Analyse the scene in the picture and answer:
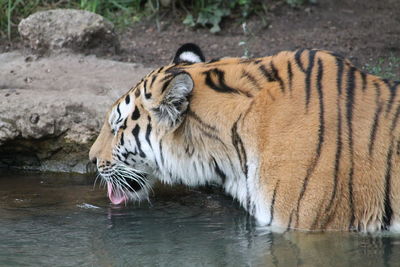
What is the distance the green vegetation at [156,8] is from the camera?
8508mm

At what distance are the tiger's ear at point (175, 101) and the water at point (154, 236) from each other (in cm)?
68

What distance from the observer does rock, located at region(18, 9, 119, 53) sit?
717 centimetres

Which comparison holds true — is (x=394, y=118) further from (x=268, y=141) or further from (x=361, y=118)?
(x=268, y=141)

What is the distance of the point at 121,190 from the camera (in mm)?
4875

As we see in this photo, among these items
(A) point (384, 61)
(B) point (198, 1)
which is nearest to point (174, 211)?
(A) point (384, 61)

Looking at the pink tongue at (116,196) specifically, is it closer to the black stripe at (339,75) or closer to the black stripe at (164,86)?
the black stripe at (164,86)

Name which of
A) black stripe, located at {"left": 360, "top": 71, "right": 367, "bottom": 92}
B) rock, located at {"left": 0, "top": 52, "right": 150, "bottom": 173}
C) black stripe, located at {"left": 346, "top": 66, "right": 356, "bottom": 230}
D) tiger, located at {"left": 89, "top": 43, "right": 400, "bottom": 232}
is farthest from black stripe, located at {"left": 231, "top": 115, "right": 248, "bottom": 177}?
rock, located at {"left": 0, "top": 52, "right": 150, "bottom": 173}

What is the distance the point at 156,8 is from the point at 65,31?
6.43 ft

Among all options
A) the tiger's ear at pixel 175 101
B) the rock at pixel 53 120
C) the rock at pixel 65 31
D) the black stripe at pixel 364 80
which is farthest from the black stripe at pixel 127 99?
the rock at pixel 65 31

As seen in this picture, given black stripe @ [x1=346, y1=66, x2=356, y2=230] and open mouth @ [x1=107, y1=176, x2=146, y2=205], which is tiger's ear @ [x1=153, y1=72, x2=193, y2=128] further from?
black stripe @ [x1=346, y1=66, x2=356, y2=230]

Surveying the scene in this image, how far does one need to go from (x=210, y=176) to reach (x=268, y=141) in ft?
1.44

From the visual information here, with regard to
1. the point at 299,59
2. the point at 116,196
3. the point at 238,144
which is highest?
the point at 299,59

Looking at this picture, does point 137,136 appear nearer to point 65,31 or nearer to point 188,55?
point 188,55

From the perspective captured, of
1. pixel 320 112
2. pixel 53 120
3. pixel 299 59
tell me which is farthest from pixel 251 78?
pixel 53 120
